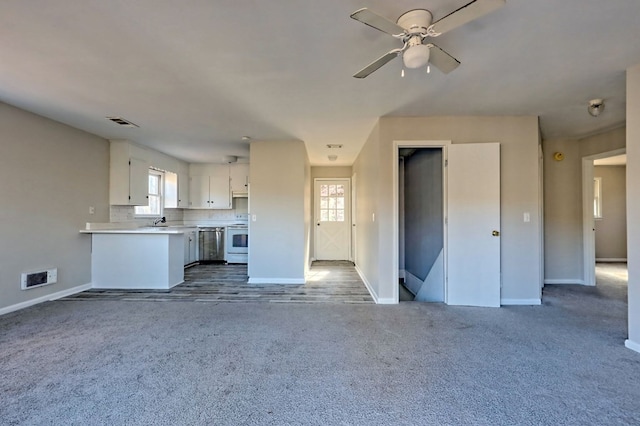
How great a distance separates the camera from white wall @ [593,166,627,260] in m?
7.16

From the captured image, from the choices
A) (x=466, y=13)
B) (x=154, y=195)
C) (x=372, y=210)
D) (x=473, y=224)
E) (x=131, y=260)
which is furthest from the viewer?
(x=154, y=195)

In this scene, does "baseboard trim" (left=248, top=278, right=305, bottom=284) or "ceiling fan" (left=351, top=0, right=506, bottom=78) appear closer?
"ceiling fan" (left=351, top=0, right=506, bottom=78)

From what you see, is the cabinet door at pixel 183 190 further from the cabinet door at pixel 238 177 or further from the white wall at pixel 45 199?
the white wall at pixel 45 199

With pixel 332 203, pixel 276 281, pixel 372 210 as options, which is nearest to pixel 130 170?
pixel 276 281

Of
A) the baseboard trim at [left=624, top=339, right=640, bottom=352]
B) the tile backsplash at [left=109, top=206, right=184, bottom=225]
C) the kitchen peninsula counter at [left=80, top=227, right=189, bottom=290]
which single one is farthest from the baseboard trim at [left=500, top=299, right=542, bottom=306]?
the tile backsplash at [left=109, top=206, right=184, bottom=225]

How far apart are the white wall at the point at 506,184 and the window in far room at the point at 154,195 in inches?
188

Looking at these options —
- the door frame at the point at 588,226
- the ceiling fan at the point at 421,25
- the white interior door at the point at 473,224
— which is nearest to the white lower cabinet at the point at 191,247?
the white interior door at the point at 473,224

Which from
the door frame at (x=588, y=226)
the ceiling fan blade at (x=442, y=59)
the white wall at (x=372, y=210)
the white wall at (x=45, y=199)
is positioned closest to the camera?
the ceiling fan blade at (x=442, y=59)

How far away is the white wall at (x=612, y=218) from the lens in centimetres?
716

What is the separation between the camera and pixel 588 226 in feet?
15.8

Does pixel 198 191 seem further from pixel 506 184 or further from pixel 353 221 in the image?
pixel 506 184

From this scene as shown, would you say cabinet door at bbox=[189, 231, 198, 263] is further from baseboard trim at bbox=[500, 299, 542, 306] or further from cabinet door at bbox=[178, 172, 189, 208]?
baseboard trim at bbox=[500, 299, 542, 306]

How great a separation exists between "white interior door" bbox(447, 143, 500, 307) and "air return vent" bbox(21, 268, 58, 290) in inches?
202

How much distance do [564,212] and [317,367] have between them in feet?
16.5
